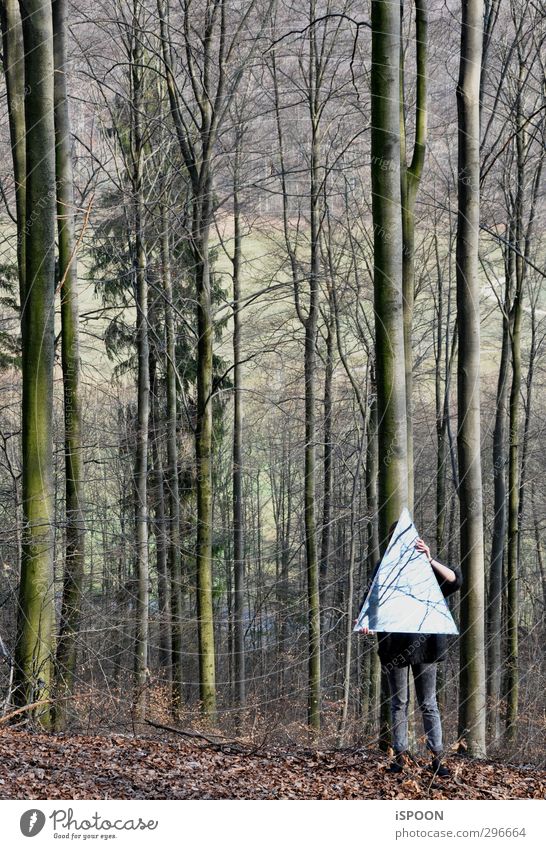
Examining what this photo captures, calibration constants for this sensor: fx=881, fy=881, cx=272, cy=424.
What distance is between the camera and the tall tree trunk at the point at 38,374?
24.4 feet

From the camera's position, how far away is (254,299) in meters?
13.2

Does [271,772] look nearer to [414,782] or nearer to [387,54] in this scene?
[414,782]

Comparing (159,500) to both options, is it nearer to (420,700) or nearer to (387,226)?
(387,226)

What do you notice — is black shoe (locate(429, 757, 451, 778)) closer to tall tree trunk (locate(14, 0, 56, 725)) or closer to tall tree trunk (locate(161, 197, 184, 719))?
tall tree trunk (locate(14, 0, 56, 725))

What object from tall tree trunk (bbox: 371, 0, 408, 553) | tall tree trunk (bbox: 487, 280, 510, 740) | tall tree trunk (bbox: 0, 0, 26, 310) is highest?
tall tree trunk (bbox: 0, 0, 26, 310)

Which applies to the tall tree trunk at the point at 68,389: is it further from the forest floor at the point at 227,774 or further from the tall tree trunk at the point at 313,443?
the tall tree trunk at the point at 313,443

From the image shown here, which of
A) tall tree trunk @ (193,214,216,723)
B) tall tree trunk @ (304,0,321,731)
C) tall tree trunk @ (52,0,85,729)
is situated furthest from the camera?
tall tree trunk @ (304,0,321,731)

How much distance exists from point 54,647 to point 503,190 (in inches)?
391

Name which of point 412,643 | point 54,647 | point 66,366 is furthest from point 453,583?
point 66,366

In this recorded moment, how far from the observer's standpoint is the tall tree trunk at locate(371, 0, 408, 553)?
6.09 meters
